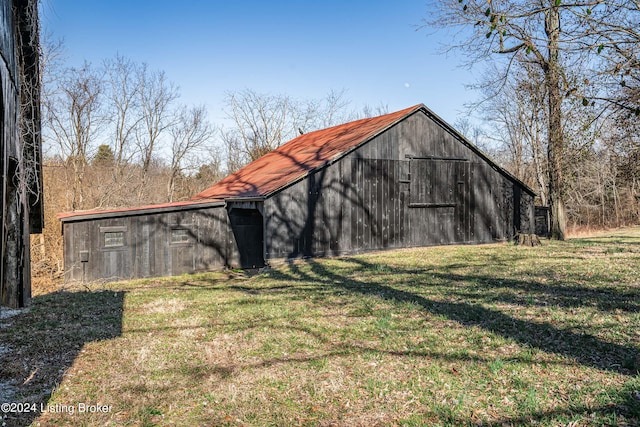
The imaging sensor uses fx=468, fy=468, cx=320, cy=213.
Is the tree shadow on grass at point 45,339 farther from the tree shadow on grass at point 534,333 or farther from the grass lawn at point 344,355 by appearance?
the tree shadow on grass at point 534,333

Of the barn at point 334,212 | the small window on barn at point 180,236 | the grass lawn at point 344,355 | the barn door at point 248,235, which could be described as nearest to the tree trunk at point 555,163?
the barn at point 334,212

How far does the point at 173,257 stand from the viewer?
17234mm

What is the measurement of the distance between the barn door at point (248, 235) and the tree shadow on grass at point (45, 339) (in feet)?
24.8

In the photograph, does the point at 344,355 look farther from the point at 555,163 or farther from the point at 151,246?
the point at 555,163

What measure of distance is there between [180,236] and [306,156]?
6.19 meters

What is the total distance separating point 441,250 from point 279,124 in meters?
27.1

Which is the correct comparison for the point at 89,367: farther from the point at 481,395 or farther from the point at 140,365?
the point at 481,395

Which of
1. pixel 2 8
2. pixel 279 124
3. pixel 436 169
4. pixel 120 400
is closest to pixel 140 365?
pixel 120 400

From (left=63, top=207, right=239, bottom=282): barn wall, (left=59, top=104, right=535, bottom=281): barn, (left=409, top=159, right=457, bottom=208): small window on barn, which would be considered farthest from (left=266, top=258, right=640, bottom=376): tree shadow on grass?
(left=409, top=159, right=457, bottom=208): small window on barn

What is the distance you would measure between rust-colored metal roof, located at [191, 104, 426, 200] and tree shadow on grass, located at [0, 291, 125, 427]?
7421mm

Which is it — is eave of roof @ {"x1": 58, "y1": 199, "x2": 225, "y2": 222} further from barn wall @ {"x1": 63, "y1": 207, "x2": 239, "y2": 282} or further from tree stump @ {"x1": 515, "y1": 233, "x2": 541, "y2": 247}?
tree stump @ {"x1": 515, "y1": 233, "x2": 541, "y2": 247}

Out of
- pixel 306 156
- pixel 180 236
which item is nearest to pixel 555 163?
pixel 306 156

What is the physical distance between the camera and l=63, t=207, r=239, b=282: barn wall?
1562 centimetres

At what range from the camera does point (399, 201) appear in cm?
1883
